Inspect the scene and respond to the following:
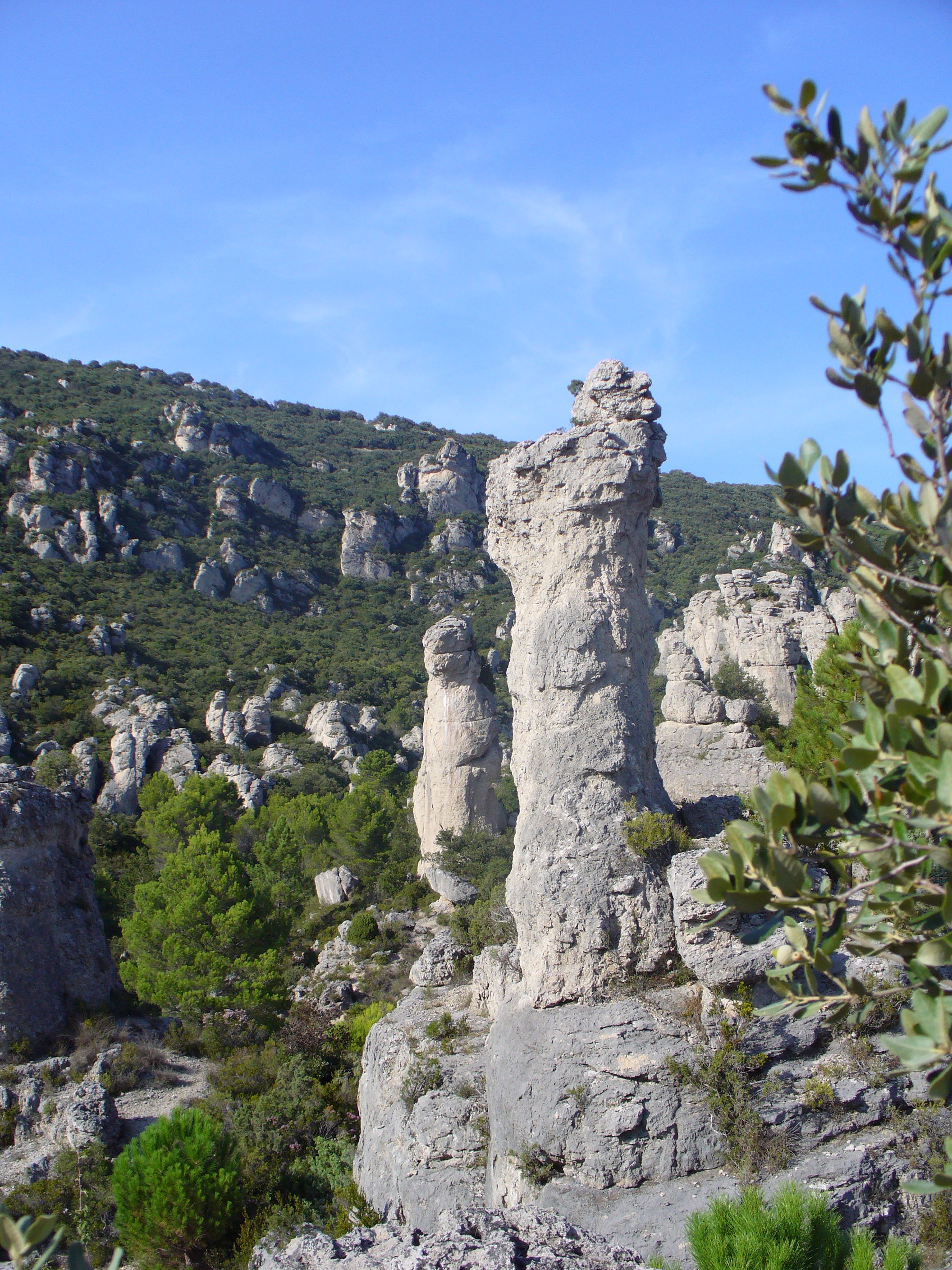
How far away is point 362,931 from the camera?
20.5m

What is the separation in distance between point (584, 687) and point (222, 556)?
162 feet

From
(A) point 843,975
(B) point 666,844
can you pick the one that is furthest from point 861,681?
(B) point 666,844

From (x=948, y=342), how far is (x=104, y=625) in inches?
1823

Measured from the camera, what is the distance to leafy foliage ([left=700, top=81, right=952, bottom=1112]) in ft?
9.10

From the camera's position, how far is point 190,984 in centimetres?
1716

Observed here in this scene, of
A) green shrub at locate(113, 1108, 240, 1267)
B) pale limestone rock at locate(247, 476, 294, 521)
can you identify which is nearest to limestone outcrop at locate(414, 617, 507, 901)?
green shrub at locate(113, 1108, 240, 1267)

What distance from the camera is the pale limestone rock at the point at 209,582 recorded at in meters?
53.0

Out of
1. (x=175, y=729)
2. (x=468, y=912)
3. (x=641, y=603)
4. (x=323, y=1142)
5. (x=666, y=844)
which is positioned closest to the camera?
(x=666, y=844)

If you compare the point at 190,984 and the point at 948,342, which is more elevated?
the point at 948,342

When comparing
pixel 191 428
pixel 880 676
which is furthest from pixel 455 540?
pixel 880 676

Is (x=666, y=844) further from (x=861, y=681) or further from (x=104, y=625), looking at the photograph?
(x=104, y=625)

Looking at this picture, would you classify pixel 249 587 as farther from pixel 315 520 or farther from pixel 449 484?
pixel 449 484

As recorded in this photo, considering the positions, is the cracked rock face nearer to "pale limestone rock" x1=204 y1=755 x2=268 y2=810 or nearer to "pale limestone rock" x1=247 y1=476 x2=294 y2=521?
"pale limestone rock" x1=204 y1=755 x2=268 y2=810

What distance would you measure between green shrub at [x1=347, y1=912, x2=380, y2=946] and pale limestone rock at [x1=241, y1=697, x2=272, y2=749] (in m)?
19.9
